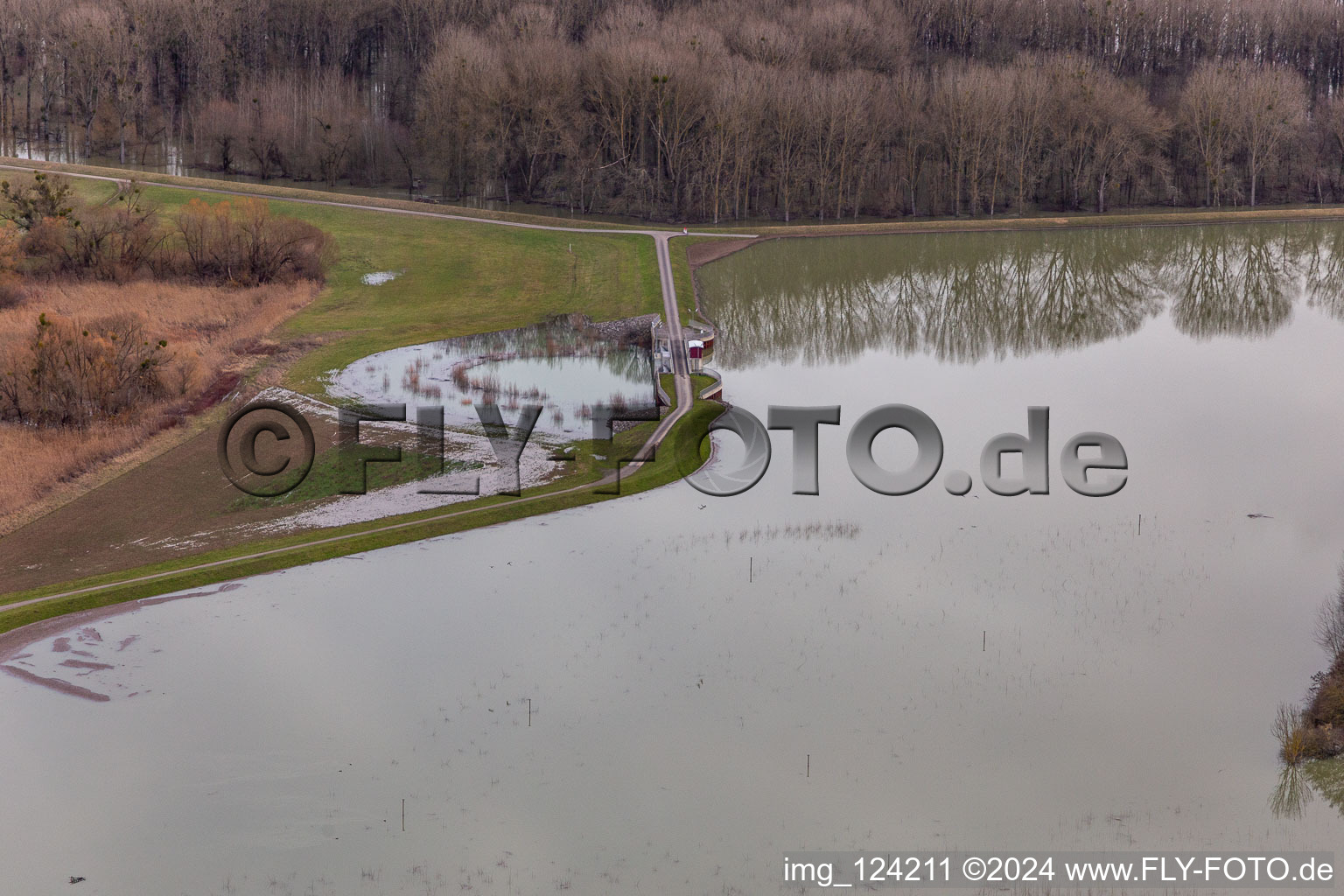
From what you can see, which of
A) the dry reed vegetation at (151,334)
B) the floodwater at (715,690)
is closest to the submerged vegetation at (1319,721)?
Answer: the floodwater at (715,690)

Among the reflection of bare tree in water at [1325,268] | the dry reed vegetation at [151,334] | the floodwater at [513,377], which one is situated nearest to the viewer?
the dry reed vegetation at [151,334]

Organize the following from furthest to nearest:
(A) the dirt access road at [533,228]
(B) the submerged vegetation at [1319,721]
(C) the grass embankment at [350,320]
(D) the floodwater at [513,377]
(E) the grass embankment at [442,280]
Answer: (E) the grass embankment at [442,280] < (D) the floodwater at [513,377] < (C) the grass embankment at [350,320] < (A) the dirt access road at [533,228] < (B) the submerged vegetation at [1319,721]

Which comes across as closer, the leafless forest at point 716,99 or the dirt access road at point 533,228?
the dirt access road at point 533,228

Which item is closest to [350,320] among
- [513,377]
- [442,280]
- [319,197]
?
[442,280]

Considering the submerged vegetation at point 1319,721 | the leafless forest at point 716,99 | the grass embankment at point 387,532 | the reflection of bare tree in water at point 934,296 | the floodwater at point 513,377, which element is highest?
the leafless forest at point 716,99

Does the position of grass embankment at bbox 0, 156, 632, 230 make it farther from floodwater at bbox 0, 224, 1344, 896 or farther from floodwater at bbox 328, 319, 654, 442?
floodwater at bbox 0, 224, 1344, 896

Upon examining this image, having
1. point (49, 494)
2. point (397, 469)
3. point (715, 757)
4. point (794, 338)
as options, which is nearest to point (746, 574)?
point (715, 757)

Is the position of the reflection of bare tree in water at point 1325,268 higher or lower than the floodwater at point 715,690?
higher

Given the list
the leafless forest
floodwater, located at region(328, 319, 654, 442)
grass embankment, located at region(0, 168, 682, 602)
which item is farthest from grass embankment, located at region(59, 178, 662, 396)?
the leafless forest

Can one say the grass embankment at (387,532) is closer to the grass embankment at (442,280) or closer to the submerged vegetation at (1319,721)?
the grass embankment at (442,280)
